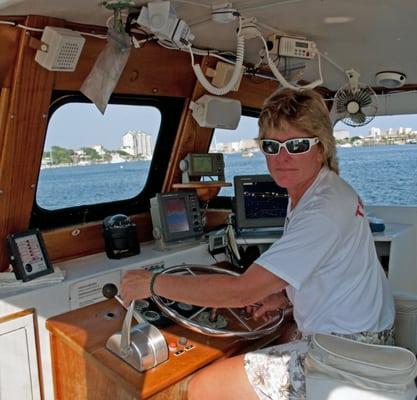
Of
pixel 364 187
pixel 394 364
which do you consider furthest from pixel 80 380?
pixel 364 187

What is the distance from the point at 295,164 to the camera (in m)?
1.46

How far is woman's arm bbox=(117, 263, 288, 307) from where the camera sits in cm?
126

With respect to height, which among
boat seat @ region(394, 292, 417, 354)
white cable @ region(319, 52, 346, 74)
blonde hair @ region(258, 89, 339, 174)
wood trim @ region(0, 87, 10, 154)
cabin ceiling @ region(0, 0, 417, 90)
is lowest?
boat seat @ region(394, 292, 417, 354)

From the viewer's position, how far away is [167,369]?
1.41 m

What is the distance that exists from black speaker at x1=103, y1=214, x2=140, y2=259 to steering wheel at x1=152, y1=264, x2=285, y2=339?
1.80ft

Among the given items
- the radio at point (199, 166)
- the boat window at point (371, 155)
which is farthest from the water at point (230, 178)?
the radio at point (199, 166)

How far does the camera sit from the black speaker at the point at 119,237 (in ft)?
7.67

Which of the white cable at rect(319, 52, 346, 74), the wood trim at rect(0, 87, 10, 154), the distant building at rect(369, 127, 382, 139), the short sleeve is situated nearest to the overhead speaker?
the white cable at rect(319, 52, 346, 74)

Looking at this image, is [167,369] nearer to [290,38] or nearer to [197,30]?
[197,30]

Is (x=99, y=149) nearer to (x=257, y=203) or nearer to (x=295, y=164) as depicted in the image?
(x=257, y=203)

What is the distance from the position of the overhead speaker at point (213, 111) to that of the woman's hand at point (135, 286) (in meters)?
1.43

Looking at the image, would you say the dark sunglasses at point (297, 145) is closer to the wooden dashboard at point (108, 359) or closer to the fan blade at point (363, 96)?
the wooden dashboard at point (108, 359)

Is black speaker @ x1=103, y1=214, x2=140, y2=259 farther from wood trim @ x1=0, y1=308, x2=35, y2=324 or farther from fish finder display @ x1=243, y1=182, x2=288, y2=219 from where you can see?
fish finder display @ x1=243, y1=182, x2=288, y2=219

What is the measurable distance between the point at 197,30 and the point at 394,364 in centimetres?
161
